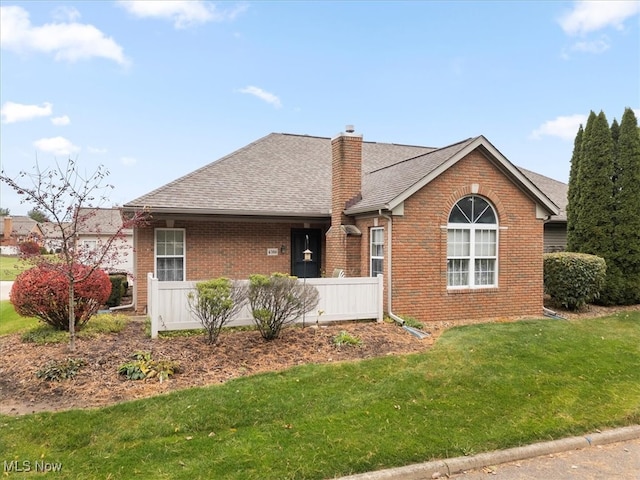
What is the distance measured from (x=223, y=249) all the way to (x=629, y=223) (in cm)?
1234

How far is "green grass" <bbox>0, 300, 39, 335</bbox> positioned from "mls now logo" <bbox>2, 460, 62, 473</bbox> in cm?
623

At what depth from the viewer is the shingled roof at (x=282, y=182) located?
36.8 ft

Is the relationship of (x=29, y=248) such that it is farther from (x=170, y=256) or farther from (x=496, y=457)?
(x=496, y=457)

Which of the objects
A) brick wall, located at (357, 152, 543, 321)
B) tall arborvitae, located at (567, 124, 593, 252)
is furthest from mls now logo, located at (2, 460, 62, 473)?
tall arborvitae, located at (567, 124, 593, 252)

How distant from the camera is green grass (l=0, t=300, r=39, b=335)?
10428 mm

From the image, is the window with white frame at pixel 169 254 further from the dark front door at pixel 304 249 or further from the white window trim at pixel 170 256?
the dark front door at pixel 304 249

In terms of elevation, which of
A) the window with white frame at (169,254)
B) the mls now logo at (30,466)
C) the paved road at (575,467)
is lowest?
the paved road at (575,467)

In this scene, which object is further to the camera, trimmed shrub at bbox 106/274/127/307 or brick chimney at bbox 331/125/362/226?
trimmed shrub at bbox 106/274/127/307

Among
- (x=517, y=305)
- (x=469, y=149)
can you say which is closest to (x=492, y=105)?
(x=469, y=149)

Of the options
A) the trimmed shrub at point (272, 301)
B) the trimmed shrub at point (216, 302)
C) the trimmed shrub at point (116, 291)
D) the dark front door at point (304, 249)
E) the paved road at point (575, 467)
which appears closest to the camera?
the paved road at point (575, 467)

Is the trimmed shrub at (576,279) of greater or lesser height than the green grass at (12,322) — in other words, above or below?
above

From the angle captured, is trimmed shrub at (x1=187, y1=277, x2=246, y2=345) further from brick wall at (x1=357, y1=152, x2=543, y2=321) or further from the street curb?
the street curb

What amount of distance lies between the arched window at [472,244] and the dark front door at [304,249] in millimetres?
4404

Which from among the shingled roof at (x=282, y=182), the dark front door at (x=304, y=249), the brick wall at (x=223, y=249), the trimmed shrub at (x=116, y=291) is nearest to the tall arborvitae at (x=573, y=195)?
the shingled roof at (x=282, y=182)
